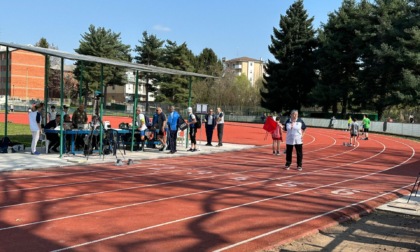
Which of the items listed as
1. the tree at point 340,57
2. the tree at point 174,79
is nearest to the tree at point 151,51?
the tree at point 174,79

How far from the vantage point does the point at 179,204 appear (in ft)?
27.4

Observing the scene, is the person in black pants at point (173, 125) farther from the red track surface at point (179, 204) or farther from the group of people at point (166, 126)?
the red track surface at point (179, 204)

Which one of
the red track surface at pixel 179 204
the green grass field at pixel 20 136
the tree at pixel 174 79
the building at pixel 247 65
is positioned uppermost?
the building at pixel 247 65

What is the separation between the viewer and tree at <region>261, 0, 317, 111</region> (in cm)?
6159

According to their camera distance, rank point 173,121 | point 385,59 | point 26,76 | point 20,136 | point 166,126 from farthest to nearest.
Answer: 1. point 26,76
2. point 385,59
3. point 20,136
4. point 166,126
5. point 173,121

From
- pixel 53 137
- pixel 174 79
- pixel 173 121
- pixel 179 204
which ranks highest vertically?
pixel 174 79

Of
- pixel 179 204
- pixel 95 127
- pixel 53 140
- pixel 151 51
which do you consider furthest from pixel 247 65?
pixel 179 204

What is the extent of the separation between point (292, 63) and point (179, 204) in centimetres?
5586

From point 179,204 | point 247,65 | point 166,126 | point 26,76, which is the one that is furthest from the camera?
point 247,65

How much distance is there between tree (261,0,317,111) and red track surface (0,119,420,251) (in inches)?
1881

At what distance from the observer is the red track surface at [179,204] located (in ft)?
20.0

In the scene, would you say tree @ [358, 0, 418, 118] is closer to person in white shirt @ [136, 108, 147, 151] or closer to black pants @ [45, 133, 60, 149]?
person in white shirt @ [136, 108, 147, 151]

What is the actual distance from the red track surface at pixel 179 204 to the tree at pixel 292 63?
157 ft

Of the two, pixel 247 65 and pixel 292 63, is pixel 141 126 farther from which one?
pixel 247 65
